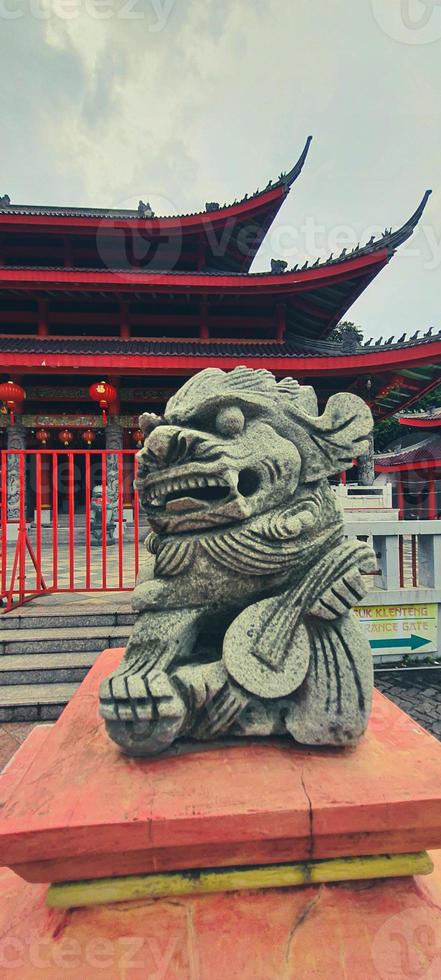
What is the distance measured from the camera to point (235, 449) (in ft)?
5.31

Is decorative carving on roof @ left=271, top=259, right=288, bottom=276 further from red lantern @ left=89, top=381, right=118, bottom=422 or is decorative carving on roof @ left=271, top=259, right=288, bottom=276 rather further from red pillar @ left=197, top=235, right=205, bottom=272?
red lantern @ left=89, top=381, right=118, bottom=422

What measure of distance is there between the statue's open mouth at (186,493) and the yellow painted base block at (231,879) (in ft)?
3.67

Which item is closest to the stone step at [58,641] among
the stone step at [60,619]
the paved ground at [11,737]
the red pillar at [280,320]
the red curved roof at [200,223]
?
the stone step at [60,619]

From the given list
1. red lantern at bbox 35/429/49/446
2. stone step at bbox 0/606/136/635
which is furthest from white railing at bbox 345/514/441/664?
red lantern at bbox 35/429/49/446

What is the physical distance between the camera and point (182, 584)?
158 cm

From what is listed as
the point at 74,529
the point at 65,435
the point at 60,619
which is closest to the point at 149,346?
the point at 65,435

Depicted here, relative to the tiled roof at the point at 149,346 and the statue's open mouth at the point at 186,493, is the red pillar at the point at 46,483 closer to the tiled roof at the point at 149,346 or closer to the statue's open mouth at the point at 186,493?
the tiled roof at the point at 149,346

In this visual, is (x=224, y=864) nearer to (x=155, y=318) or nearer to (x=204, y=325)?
(x=204, y=325)

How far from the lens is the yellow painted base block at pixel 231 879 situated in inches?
48.5

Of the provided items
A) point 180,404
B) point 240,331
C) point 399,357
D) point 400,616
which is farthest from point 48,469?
point 180,404

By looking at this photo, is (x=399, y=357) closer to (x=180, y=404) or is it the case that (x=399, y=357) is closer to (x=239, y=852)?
(x=180, y=404)

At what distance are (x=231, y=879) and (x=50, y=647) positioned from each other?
269 centimetres

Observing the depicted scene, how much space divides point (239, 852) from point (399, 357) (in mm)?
8621

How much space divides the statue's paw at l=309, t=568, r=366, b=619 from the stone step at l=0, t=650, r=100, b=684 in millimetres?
2431
